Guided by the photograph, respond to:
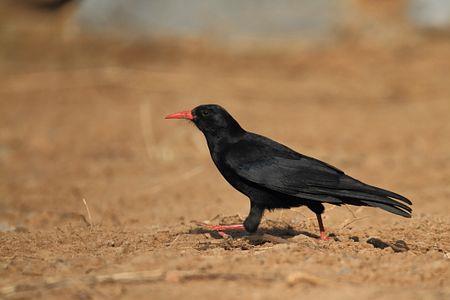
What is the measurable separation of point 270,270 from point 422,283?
2.98 ft

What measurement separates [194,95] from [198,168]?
4.55m

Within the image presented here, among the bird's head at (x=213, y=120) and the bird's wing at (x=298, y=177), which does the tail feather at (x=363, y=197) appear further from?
the bird's head at (x=213, y=120)

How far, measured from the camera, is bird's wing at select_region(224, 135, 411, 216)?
5434 mm

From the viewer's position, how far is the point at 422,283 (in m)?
4.46

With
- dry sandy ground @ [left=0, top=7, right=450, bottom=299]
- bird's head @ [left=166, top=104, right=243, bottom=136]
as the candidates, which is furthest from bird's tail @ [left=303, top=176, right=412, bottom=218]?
bird's head @ [left=166, top=104, right=243, bottom=136]

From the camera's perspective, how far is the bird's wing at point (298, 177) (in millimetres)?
5434

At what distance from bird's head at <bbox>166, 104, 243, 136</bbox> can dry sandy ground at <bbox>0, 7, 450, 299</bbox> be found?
0.83 metres

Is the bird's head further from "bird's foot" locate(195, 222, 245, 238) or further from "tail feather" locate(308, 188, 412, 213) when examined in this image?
"tail feather" locate(308, 188, 412, 213)

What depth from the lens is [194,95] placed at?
571 inches

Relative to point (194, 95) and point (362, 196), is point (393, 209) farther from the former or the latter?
point (194, 95)

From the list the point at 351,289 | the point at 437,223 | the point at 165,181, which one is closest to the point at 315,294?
the point at 351,289

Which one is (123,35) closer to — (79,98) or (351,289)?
(79,98)

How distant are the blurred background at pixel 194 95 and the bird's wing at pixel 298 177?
4.98 feet

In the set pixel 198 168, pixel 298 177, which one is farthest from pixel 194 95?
pixel 298 177
